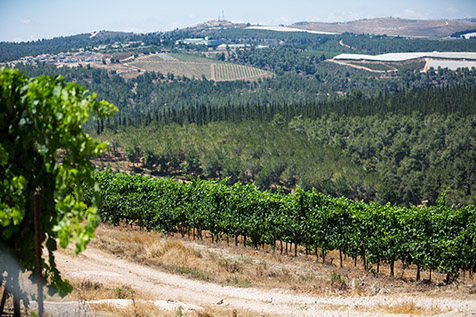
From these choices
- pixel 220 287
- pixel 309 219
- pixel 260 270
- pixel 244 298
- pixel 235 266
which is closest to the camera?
pixel 244 298

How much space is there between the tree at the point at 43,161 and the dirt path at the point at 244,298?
286 inches

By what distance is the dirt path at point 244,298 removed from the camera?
15.7 metres

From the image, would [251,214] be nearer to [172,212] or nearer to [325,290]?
[172,212]

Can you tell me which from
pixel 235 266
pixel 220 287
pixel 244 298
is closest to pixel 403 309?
pixel 244 298

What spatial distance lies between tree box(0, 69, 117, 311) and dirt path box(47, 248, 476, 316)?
7274 millimetres

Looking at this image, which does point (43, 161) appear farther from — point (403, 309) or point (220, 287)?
point (403, 309)

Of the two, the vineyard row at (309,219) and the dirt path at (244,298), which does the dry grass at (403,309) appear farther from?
the vineyard row at (309,219)

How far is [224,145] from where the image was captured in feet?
360

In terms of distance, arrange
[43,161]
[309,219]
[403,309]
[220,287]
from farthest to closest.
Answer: [309,219]
[220,287]
[403,309]
[43,161]

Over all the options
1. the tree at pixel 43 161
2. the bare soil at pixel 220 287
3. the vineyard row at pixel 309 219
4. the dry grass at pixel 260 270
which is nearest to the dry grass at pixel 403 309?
the bare soil at pixel 220 287

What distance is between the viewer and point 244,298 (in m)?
17.1

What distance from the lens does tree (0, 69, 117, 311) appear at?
7.89 meters

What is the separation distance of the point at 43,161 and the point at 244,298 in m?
10.5

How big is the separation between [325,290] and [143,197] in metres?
15.3
